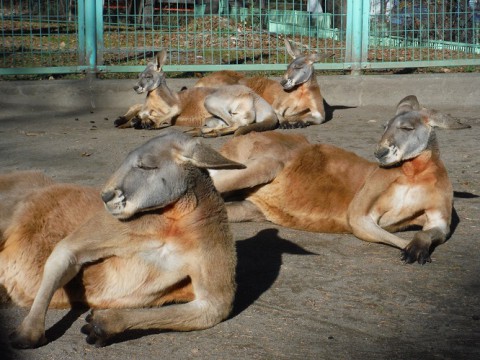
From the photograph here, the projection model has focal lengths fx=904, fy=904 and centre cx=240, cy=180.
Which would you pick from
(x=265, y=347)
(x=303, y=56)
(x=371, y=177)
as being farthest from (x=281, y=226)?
(x=303, y=56)

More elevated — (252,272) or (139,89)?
(139,89)

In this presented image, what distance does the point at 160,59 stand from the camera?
10.9 metres

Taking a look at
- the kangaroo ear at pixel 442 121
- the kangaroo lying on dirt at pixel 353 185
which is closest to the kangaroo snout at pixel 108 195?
the kangaroo lying on dirt at pixel 353 185

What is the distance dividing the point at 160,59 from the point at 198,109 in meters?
0.78

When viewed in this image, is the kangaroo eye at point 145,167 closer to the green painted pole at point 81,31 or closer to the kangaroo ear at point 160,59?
the kangaroo ear at point 160,59

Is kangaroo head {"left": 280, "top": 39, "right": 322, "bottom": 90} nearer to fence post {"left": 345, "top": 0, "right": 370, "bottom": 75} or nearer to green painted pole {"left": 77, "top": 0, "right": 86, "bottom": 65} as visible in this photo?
fence post {"left": 345, "top": 0, "right": 370, "bottom": 75}

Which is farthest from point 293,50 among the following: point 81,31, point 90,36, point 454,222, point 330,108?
point 454,222

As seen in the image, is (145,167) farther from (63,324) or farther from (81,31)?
(81,31)

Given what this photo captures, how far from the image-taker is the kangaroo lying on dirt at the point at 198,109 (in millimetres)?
10141

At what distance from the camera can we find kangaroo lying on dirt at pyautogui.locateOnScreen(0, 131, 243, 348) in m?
3.74

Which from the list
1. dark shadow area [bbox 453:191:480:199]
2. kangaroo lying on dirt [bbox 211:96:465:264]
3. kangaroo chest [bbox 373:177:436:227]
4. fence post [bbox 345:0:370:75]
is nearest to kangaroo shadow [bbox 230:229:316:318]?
kangaroo lying on dirt [bbox 211:96:465:264]

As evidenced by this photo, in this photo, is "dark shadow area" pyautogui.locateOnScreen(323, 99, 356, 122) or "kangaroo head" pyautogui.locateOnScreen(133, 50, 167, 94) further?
"dark shadow area" pyautogui.locateOnScreen(323, 99, 356, 122)

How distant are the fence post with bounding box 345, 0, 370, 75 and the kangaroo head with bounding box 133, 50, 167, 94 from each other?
242 centimetres

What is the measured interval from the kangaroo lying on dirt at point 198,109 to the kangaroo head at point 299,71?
2.43ft
